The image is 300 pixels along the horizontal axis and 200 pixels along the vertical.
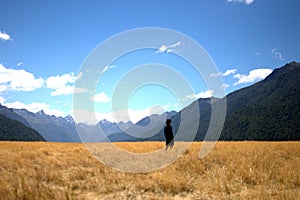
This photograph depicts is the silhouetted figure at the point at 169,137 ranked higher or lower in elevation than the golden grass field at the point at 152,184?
higher

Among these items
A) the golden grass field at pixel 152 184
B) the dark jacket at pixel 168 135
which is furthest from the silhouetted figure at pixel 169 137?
the golden grass field at pixel 152 184

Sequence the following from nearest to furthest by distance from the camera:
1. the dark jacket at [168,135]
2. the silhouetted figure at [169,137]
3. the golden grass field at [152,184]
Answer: the golden grass field at [152,184] → the silhouetted figure at [169,137] → the dark jacket at [168,135]

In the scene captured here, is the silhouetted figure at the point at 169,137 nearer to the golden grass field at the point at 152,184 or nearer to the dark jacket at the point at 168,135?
the dark jacket at the point at 168,135

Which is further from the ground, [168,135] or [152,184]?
[168,135]

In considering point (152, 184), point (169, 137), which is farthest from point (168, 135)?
point (152, 184)

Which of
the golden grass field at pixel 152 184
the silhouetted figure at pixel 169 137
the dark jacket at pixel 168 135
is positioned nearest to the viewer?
the golden grass field at pixel 152 184

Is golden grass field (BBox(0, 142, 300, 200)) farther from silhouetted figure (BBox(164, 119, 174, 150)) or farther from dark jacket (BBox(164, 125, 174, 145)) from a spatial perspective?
dark jacket (BBox(164, 125, 174, 145))

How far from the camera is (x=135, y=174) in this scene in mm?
11906

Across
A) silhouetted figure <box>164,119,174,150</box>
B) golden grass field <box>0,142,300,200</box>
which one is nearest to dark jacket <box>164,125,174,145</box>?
silhouetted figure <box>164,119,174,150</box>

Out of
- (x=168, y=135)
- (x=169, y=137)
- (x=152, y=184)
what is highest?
(x=168, y=135)

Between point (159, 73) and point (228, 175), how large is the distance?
8.51 m

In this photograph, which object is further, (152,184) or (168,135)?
(168,135)

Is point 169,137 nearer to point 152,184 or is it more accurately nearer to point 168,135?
point 168,135

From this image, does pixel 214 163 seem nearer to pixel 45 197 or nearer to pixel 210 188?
pixel 210 188
